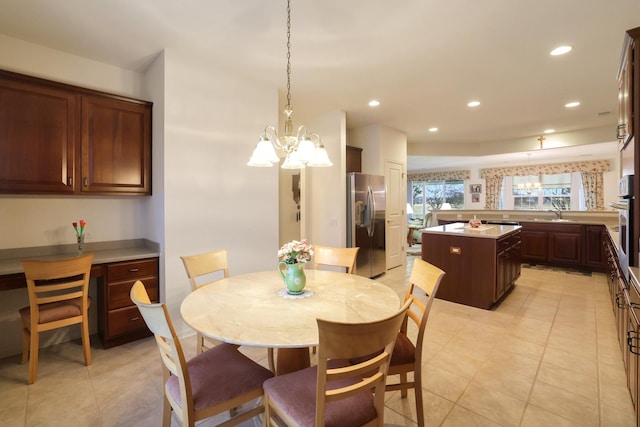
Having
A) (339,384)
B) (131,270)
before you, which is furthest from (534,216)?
(131,270)

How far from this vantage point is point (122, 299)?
8.20ft

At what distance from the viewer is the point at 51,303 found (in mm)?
2250

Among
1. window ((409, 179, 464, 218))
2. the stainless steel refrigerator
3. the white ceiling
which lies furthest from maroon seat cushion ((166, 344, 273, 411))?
window ((409, 179, 464, 218))

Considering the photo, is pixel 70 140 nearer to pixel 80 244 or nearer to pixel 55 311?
pixel 80 244

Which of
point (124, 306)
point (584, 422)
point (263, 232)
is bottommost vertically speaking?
point (584, 422)

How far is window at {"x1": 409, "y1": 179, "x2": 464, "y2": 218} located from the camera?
31.9 ft

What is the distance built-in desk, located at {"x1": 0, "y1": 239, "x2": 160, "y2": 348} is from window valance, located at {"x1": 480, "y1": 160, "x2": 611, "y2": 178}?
9322mm

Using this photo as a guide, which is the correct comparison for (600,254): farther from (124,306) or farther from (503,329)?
(124,306)

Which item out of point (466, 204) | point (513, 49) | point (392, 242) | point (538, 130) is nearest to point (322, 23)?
point (513, 49)

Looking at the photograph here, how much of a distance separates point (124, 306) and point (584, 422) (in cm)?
337

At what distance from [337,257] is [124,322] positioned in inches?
77.0

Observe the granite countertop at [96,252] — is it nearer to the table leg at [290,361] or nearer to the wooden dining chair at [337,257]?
the wooden dining chair at [337,257]

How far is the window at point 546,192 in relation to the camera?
7750 mm

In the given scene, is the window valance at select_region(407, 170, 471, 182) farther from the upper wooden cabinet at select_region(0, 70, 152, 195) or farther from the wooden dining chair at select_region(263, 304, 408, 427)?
→ the wooden dining chair at select_region(263, 304, 408, 427)
